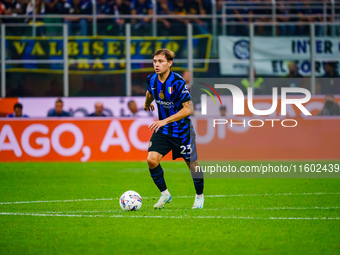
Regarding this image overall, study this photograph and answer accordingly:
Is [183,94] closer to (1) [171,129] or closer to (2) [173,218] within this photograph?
(1) [171,129]

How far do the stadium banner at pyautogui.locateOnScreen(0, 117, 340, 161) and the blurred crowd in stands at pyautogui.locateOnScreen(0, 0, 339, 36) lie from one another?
9.64ft

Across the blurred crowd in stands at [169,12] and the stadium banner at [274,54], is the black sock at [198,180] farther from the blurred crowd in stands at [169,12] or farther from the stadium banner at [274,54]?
the stadium banner at [274,54]

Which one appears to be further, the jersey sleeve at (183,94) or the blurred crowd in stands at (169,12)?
the blurred crowd in stands at (169,12)

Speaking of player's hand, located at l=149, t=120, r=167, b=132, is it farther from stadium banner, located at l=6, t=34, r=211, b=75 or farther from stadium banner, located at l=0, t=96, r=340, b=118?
stadium banner, located at l=6, t=34, r=211, b=75

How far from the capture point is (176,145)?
857cm

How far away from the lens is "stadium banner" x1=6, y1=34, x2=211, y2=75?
59.8 ft

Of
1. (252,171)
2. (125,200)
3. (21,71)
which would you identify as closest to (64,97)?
(21,71)

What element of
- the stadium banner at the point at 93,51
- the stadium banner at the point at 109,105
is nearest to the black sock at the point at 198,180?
the stadium banner at the point at 109,105

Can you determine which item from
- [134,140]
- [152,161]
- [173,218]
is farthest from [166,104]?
[134,140]

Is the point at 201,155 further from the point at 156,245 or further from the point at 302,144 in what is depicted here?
the point at 156,245

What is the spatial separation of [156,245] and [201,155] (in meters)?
11.0

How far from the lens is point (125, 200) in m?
8.41

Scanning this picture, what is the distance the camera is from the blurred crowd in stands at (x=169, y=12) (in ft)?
60.8

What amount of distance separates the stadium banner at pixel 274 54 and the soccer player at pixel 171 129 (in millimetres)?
10464
